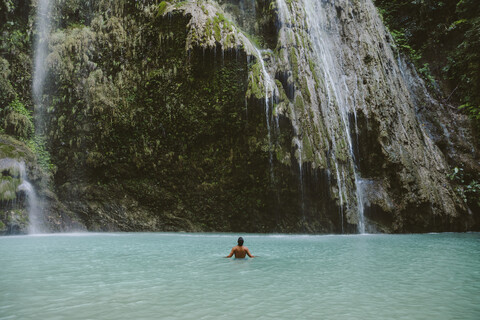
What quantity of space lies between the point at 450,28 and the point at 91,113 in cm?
1748

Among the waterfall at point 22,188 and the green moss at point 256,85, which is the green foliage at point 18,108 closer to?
the waterfall at point 22,188

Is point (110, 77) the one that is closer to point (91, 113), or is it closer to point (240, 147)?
point (91, 113)

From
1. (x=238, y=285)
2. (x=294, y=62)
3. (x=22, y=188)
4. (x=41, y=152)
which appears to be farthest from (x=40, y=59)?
(x=238, y=285)

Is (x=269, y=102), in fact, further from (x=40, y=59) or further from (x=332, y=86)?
(x=40, y=59)

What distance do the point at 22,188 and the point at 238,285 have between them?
10.7 m

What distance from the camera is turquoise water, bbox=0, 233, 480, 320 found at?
11.0 ft

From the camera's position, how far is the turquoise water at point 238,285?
132 inches

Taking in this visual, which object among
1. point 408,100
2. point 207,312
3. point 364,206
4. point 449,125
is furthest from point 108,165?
point 449,125

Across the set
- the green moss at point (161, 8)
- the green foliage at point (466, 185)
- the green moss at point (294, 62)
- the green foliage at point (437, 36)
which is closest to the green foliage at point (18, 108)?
the green moss at point (161, 8)

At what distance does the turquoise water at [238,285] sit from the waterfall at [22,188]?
5533 millimetres

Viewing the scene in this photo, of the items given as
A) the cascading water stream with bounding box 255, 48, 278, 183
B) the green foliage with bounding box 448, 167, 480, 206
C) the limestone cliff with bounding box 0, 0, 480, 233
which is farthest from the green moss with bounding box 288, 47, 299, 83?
the green foliage with bounding box 448, 167, 480, 206

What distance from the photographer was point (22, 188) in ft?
39.7

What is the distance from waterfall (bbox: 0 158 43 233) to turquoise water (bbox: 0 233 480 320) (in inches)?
218

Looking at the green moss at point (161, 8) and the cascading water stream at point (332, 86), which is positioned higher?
the green moss at point (161, 8)
